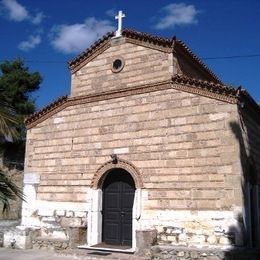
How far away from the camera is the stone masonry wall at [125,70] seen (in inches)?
517

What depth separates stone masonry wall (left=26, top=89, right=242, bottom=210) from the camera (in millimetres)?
11338

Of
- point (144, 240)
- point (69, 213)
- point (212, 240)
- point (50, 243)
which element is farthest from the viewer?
point (69, 213)

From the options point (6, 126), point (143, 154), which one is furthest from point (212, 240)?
point (6, 126)

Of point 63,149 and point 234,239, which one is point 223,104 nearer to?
point 234,239

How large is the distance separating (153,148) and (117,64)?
3597 millimetres

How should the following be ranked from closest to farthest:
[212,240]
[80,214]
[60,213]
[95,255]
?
1. [212,240]
2. [95,255]
3. [80,214]
4. [60,213]

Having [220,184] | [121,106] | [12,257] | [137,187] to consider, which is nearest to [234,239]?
[220,184]

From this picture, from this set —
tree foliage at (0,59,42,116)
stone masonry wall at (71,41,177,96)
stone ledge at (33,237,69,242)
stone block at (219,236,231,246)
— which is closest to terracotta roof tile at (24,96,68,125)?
stone masonry wall at (71,41,177,96)

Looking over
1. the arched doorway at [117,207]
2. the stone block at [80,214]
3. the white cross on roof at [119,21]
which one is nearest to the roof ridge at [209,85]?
the white cross on roof at [119,21]

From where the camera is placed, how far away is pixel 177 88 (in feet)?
41.2

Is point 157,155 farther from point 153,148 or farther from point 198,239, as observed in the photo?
point 198,239

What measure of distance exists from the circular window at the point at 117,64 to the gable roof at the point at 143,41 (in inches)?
34.2

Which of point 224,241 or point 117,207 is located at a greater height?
point 117,207

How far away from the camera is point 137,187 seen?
1248 cm
